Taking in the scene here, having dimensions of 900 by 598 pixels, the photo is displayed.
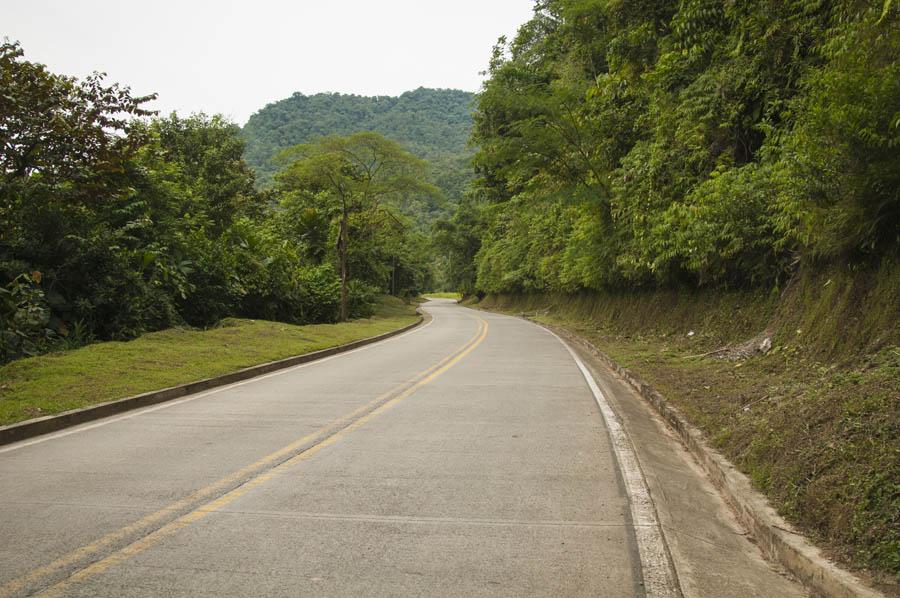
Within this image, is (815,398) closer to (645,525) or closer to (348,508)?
(645,525)

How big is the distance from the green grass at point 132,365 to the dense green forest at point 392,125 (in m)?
49.4

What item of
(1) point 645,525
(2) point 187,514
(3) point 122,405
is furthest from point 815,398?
(3) point 122,405

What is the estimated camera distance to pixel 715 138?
15961 mm

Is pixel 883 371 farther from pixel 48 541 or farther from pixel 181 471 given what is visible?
pixel 48 541

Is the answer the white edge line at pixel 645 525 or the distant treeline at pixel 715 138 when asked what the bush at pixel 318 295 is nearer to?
the distant treeline at pixel 715 138

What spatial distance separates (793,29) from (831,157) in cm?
540

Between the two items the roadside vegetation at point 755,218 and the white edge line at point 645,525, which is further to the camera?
the roadside vegetation at point 755,218

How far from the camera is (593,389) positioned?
1148 cm

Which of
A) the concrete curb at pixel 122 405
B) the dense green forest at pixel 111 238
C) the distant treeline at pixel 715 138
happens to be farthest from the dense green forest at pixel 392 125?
the concrete curb at pixel 122 405

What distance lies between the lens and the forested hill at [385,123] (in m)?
86.4

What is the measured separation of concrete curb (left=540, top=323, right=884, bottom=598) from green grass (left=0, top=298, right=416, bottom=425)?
7740 mm

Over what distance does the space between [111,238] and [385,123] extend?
10711cm

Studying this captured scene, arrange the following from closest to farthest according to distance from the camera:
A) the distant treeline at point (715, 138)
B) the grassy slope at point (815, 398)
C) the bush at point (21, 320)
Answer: the grassy slope at point (815, 398) → the distant treeline at point (715, 138) → the bush at point (21, 320)

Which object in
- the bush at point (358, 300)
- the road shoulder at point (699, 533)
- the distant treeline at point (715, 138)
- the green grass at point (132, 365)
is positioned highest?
the distant treeline at point (715, 138)
